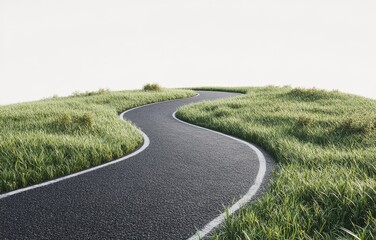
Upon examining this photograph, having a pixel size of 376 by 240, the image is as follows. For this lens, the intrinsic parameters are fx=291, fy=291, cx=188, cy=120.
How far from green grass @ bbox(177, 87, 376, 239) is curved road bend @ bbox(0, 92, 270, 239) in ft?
2.05

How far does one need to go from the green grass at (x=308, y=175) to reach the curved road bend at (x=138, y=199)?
2.05 feet

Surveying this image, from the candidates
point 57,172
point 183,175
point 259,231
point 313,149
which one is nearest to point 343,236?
point 259,231

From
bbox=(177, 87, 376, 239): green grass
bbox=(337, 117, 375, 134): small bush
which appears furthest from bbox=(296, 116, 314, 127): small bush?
bbox=(337, 117, 375, 134): small bush

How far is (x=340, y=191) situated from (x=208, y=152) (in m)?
3.85

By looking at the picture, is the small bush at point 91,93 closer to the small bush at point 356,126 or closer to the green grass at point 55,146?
the green grass at point 55,146

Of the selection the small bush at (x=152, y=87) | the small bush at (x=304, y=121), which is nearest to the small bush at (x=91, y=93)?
the small bush at (x=152, y=87)

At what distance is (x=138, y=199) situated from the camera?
4.56 metres

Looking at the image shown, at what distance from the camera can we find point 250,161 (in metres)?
6.89

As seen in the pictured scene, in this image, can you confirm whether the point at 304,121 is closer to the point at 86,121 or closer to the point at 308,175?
the point at 308,175

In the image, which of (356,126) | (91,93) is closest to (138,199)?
(356,126)

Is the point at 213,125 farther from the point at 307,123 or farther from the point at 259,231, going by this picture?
the point at 259,231

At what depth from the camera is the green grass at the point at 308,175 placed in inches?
133

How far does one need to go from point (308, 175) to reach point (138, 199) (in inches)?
113

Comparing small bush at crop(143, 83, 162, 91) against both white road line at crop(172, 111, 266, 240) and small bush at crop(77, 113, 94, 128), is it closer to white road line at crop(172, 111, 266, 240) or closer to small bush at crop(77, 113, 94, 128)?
small bush at crop(77, 113, 94, 128)
